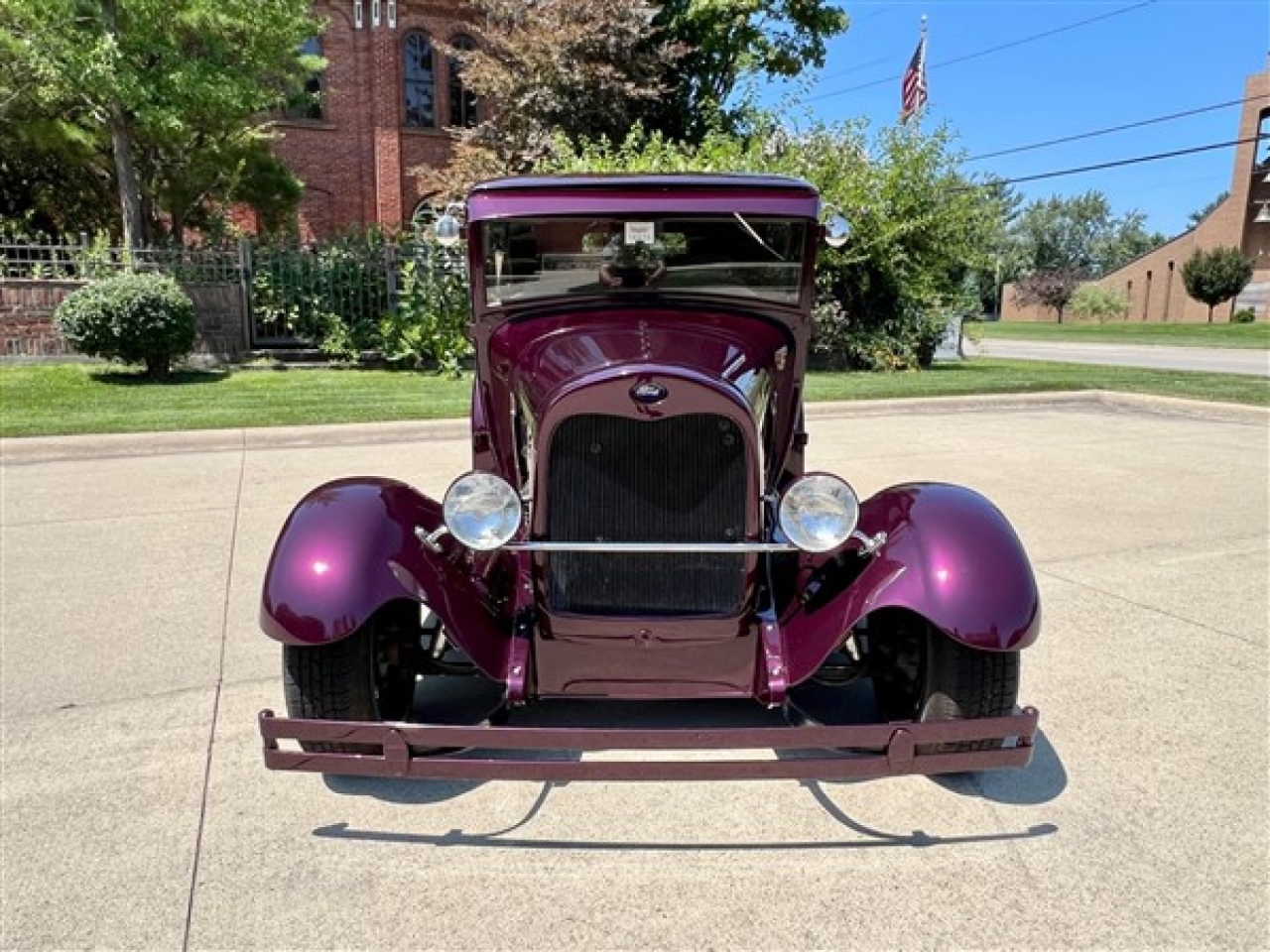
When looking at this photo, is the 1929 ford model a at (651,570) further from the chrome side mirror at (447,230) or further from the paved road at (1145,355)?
the paved road at (1145,355)

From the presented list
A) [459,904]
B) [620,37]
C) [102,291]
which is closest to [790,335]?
[459,904]

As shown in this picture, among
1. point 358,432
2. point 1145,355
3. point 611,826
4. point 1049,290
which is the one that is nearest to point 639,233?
point 611,826

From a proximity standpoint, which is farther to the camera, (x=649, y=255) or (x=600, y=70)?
(x=600, y=70)

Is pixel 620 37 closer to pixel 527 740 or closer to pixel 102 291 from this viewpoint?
pixel 102 291

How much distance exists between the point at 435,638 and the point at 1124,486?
607 centimetres

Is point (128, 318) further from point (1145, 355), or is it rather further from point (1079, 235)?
point (1079, 235)

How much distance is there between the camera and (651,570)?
2.69 meters

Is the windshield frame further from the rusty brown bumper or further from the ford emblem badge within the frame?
the rusty brown bumper

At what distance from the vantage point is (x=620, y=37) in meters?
16.1

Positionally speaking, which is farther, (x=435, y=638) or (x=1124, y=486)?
(x=1124, y=486)

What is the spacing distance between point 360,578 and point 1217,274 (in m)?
44.7

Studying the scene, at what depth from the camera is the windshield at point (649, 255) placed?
3.13 metres

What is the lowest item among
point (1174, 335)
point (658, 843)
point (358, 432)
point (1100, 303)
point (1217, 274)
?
point (658, 843)

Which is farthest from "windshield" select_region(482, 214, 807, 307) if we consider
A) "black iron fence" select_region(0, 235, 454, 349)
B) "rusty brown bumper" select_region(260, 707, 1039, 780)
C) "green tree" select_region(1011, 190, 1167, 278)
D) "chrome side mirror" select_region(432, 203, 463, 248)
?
"green tree" select_region(1011, 190, 1167, 278)
